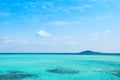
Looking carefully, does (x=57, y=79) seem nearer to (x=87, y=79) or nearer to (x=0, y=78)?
(x=87, y=79)

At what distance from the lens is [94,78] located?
2144cm

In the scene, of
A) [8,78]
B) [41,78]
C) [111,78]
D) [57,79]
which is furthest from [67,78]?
[8,78]

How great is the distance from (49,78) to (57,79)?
0.94 meters

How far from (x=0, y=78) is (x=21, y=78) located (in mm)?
2028

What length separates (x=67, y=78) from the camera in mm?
21516

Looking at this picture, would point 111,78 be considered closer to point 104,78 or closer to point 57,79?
point 104,78

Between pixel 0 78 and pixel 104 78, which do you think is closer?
pixel 0 78

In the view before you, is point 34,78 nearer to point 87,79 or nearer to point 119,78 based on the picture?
point 87,79

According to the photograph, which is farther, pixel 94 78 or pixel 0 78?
pixel 94 78

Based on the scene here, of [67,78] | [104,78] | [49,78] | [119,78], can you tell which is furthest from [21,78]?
[119,78]

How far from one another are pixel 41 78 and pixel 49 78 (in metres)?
0.84

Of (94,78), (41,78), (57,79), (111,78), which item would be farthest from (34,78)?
(111,78)

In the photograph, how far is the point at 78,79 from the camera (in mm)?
21062

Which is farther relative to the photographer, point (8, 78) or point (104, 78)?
point (104, 78)
